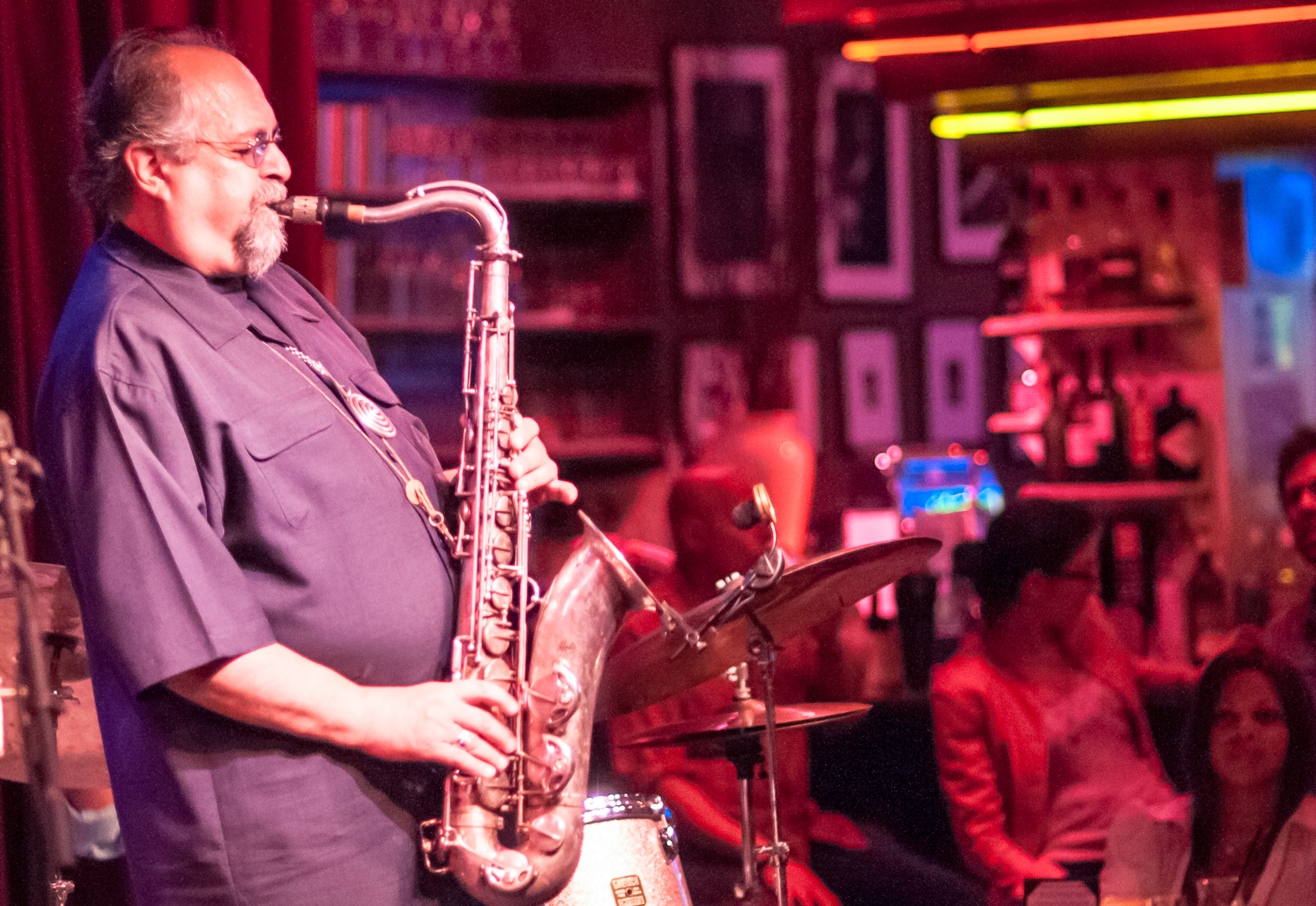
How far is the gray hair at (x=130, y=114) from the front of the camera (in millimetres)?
1551

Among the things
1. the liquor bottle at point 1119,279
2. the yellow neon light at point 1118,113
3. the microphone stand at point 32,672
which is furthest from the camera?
the liquor bottle at point 1119,279

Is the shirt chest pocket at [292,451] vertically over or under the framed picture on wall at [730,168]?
under

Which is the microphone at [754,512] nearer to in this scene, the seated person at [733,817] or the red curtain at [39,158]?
the seated person at [733,817]

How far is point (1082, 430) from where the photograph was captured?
4562mm

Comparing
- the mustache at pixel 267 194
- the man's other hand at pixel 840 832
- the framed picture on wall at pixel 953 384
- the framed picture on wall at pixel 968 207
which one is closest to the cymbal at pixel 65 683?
the mustache at pixel 267 194

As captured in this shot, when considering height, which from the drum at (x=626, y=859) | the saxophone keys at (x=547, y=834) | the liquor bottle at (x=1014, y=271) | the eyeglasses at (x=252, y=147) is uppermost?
the liquor bottle at (x=1014, y=271)

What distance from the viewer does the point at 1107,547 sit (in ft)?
15.1

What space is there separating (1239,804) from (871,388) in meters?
2.91

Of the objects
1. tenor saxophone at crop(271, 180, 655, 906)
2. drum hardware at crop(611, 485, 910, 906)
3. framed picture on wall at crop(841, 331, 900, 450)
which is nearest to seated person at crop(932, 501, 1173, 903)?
drum hardware at crop(611, 485, 910, 906)

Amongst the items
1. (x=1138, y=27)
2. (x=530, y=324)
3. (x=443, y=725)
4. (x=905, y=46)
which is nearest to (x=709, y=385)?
(x=530, y=324)

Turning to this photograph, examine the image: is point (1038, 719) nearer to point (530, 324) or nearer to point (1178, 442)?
point (1178, 442)

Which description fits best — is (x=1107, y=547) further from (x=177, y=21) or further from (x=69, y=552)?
(x=69, y=552)

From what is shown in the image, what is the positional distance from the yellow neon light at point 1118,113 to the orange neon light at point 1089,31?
13.7 inches

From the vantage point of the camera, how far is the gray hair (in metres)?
1.55
